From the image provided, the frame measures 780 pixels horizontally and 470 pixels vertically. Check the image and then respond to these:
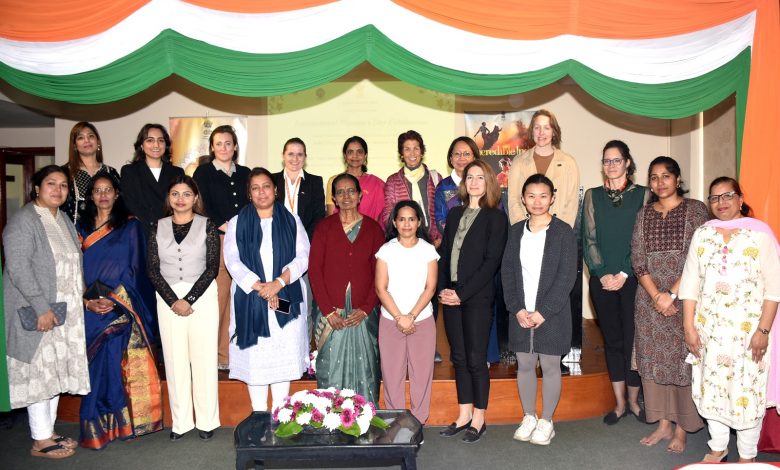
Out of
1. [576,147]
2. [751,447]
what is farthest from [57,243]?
[576,147]

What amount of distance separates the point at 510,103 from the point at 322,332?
4153 millimetres

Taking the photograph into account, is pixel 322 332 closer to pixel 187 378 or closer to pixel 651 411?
pixel 187 378

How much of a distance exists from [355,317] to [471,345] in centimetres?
74

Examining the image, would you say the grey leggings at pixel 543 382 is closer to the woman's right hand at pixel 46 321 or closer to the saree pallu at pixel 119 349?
the saree pallu at pixel 119 349

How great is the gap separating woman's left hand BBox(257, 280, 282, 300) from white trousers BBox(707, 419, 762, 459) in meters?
2.54

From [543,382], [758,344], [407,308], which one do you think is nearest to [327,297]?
[407,308]

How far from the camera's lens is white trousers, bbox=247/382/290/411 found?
4.02 metres

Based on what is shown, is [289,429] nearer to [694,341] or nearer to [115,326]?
[115,326]

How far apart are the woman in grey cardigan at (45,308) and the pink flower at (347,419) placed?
5.96 ft

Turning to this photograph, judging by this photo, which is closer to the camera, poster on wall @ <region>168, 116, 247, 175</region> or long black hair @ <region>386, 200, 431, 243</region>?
long black hair @ <region>386, 200, 431, 243</region>

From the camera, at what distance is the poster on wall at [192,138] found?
728 centimetres

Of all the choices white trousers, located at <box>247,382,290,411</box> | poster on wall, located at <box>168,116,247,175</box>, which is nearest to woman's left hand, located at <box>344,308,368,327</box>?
white trousers, located at <box>247,382,290,411</box>

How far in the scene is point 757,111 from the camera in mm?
3664

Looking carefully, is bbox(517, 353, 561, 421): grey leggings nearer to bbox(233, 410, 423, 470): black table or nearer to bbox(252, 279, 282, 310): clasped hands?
bbox(233, 410, 423, 470): black table
